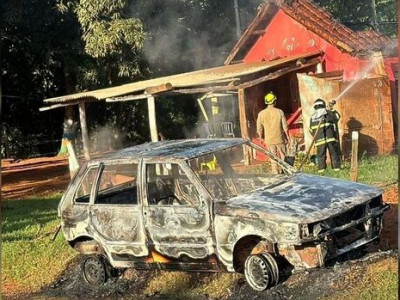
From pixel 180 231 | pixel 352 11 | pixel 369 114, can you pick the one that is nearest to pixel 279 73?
pixel 369 114

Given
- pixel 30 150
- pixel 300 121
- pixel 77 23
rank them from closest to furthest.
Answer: pixel 300 121
pixel 77 23
pixel 30 150

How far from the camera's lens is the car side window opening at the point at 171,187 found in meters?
6.59

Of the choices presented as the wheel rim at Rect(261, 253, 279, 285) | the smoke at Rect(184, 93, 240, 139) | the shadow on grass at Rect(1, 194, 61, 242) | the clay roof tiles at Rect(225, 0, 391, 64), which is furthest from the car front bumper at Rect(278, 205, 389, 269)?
the smoke at Rect(184, 93, 240, 139)

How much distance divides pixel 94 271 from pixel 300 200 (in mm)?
2567

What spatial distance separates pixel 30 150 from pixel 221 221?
21.3 m

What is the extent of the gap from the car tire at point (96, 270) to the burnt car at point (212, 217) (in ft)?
0.04

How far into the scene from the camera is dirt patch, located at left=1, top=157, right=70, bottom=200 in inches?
632

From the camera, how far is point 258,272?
17.6 feet

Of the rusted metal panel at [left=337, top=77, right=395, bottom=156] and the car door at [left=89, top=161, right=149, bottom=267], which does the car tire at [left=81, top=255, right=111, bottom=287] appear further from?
the rusted metal panel at [left=337, top=77, right=395, bottom=156]

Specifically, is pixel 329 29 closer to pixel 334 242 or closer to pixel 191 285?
pixel 191 285

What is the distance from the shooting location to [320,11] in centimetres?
1498

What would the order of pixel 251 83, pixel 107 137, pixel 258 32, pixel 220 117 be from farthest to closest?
pixel 107 137 < pixel 220 117 < pixel 258 32 < pixel 251 83

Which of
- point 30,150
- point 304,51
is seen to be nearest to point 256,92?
point 304,51

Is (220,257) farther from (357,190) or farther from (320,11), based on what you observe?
(320,11)
